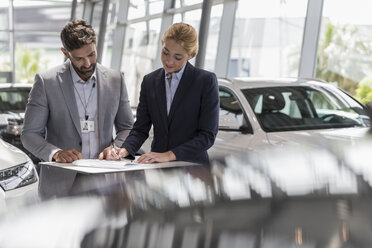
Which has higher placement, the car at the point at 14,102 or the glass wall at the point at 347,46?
the glass wall at the point at 347,46

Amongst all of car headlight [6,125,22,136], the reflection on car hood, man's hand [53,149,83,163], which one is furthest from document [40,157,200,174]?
the reflection on car hood

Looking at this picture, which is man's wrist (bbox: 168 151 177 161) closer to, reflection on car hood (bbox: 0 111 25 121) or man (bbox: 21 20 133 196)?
man (bbox: 21 20 133 196)

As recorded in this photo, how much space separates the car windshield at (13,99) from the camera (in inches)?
324

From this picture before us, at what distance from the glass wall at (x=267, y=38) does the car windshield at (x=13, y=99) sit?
13.9 feet

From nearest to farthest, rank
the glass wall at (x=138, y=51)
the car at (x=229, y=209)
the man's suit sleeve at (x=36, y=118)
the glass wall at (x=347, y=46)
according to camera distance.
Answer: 1. the car at (x=229, y=209)
2. the man's suit sleeve at (x=36, y=118)
3. the glass wall at (x=347, y=46)
4. the glass wall at (x=138, y=51)

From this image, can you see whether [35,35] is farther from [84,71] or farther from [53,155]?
[53,155]

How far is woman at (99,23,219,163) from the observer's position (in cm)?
262

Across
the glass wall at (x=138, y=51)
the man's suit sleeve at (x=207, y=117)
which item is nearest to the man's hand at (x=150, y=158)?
the man's suit sleeve at (x=207, y=117)

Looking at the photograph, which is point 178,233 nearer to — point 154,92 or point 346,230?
point 346,230

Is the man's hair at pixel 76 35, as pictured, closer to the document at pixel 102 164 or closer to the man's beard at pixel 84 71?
the man's beard at pixel 84 71

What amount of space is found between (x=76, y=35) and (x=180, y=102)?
0.50 m

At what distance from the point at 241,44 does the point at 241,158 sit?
1034 centimetres

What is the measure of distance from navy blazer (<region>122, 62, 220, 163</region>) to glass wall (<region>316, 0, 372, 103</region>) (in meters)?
6.57

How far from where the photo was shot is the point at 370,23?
8867mm
